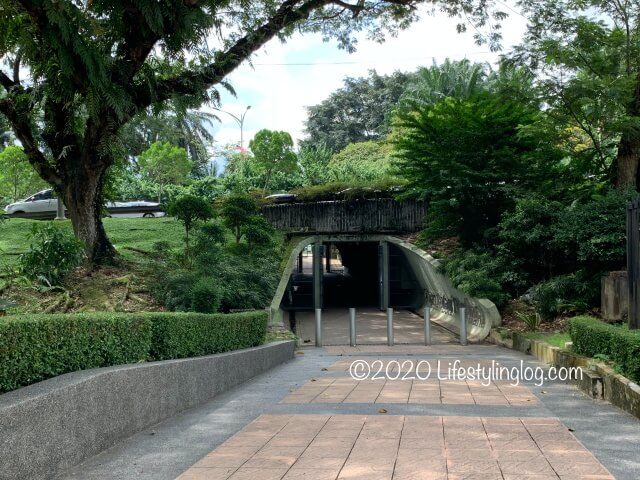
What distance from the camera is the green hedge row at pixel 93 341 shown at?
4250 millimetres

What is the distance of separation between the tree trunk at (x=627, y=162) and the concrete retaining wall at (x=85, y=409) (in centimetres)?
1158

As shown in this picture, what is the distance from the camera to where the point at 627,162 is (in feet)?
49.8

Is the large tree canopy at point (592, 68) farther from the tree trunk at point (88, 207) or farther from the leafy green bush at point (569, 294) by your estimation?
the tree trunk at point (88, 207)

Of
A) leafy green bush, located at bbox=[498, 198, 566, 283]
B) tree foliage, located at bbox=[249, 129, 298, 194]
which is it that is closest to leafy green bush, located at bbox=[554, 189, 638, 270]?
leafy green bush, located at bbox=[498, 198, 566, 283]

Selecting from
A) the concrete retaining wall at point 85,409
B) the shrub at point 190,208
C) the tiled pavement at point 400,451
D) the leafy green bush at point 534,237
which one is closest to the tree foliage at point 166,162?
the shrub at point 190,208

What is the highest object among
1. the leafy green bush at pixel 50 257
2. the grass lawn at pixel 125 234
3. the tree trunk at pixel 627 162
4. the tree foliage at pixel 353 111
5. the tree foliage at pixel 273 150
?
the tree foliage at pixel 353 111

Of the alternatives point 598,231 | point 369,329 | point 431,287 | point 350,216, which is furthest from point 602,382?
point 350,216

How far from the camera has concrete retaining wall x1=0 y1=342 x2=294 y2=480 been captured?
12.6ft

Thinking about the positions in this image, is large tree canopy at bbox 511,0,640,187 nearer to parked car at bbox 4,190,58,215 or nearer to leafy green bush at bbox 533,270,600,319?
leafy green bush at bbox 533,270,600,319

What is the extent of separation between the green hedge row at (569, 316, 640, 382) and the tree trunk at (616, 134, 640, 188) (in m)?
7.74

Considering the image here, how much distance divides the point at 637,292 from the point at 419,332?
11.2 metres

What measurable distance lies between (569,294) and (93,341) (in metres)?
11.3

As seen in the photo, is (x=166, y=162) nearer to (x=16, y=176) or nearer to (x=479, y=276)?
(x=16, y=176)

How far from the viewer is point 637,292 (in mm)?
7574
